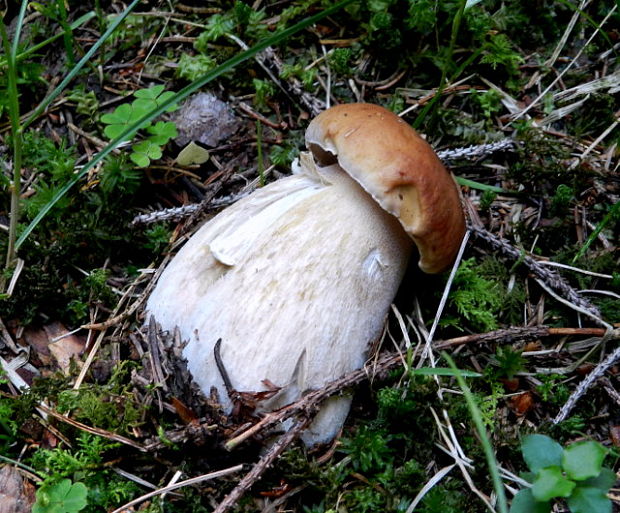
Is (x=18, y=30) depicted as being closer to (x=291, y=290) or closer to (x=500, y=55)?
(x=291, y=290)

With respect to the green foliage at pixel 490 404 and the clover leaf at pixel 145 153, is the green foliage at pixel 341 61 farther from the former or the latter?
the green foliage at pixel 490 404

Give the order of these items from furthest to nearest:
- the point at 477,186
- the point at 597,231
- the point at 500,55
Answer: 1. the point at 500,55
2. the point at 477,186
3. the point at 597,231

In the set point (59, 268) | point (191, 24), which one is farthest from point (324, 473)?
point (191, 24)

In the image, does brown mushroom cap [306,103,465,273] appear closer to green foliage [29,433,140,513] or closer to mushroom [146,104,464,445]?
mushroom [146,104,464,445]

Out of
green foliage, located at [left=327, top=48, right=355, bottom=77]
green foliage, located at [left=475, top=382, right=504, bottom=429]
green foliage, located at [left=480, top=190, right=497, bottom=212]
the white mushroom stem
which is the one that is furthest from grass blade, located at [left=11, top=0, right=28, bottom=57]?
green foliage, located at [left=475, top=382, right=504, bottom=429]

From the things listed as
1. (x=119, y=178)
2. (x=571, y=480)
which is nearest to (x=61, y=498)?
(x=119, y=178)

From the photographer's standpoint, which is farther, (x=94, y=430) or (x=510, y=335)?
(x=510, y=335)
